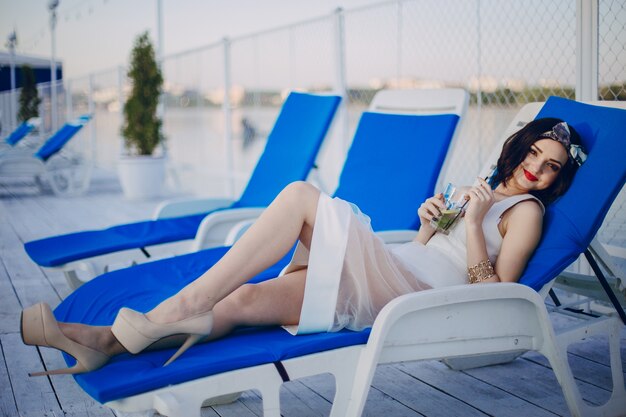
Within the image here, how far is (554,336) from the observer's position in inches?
89.4

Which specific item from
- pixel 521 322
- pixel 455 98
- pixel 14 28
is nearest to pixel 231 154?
pixel 455 98

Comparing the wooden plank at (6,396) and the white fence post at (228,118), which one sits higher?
the white fence post at (228,118)

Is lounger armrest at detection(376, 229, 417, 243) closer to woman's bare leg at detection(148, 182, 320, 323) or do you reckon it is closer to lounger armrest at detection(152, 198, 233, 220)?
woman's bare leg at detection(148, 182, 320, 323)

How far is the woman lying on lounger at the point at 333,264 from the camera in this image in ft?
6.90

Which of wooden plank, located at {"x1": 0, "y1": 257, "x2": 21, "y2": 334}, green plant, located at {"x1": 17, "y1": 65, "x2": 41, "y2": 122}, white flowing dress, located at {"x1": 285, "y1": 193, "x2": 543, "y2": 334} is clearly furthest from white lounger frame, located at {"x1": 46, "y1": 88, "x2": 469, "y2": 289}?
green plant, located at {"x1": 17, "y1": 65, "x2": 41, "y2": 122}

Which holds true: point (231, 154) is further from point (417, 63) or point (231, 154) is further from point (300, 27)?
point (417, 63)

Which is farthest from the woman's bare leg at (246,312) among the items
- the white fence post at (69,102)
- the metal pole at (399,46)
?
the white fence post at (69,102)

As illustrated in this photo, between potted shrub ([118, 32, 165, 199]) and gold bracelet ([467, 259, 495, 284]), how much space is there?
6.88 m

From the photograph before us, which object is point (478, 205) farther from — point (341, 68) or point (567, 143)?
point (341, 68)

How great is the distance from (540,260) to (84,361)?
145 cm

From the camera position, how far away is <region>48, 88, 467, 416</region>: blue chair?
1880 millimetres

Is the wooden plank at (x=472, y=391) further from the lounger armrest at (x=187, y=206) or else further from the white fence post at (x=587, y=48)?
the lounger armrest at (x=187, y=206)

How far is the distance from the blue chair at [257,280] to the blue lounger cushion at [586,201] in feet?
2.37

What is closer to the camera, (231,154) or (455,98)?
(455,98)
